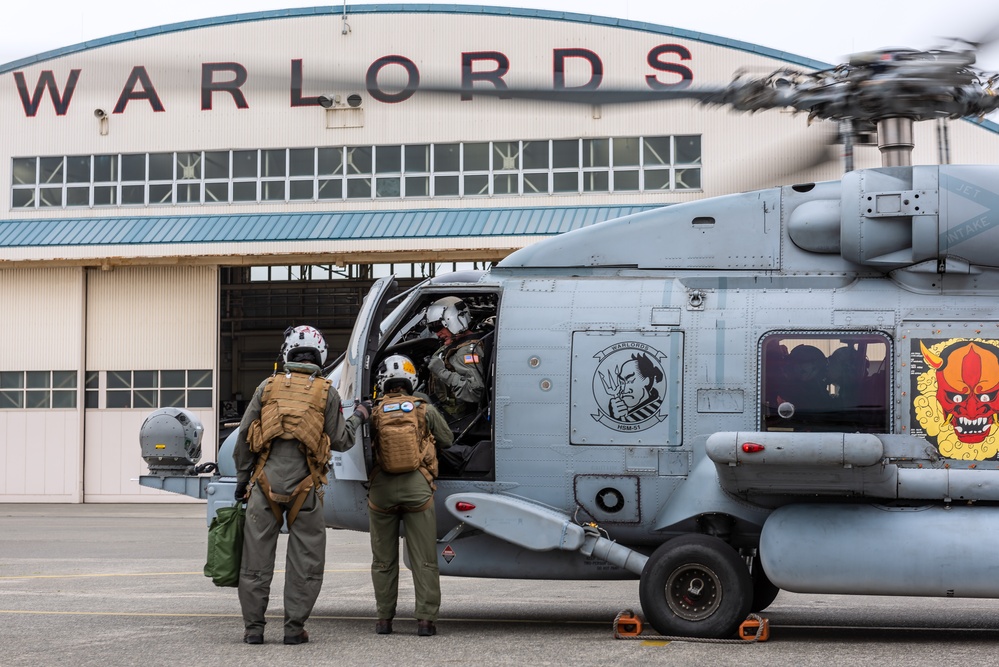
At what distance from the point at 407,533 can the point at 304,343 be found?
1542 mm

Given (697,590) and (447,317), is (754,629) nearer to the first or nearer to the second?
(697,590)

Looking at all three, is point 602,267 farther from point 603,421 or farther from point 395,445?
point 395,445

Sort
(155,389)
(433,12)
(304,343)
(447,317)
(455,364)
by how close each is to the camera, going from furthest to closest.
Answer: (155,389) → (433,12) → (447,317) → (455,364) → (304,343)

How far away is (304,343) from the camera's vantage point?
28.3 feet

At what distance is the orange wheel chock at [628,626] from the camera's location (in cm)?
851

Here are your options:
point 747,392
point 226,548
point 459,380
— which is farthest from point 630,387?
point 226,548

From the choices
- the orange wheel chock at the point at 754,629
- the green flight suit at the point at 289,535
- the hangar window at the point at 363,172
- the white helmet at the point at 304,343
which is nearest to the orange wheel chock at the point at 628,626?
the orange wheel chock at the point at 754,629

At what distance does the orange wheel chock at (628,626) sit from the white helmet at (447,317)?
8.68 ft

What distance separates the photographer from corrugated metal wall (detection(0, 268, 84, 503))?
30406 mm

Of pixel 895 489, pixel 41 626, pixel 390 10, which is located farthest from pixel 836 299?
pixel 390 10

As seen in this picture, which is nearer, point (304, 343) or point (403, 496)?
point (304, 343)

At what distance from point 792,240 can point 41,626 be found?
20.0 feet

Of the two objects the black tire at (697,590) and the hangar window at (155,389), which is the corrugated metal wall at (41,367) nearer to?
the hangar window at (155,389)

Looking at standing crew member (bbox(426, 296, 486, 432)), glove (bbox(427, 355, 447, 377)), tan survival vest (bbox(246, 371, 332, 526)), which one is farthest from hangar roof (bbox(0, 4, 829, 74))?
tan survival vest (bbox(246, 371, 332, 526))
